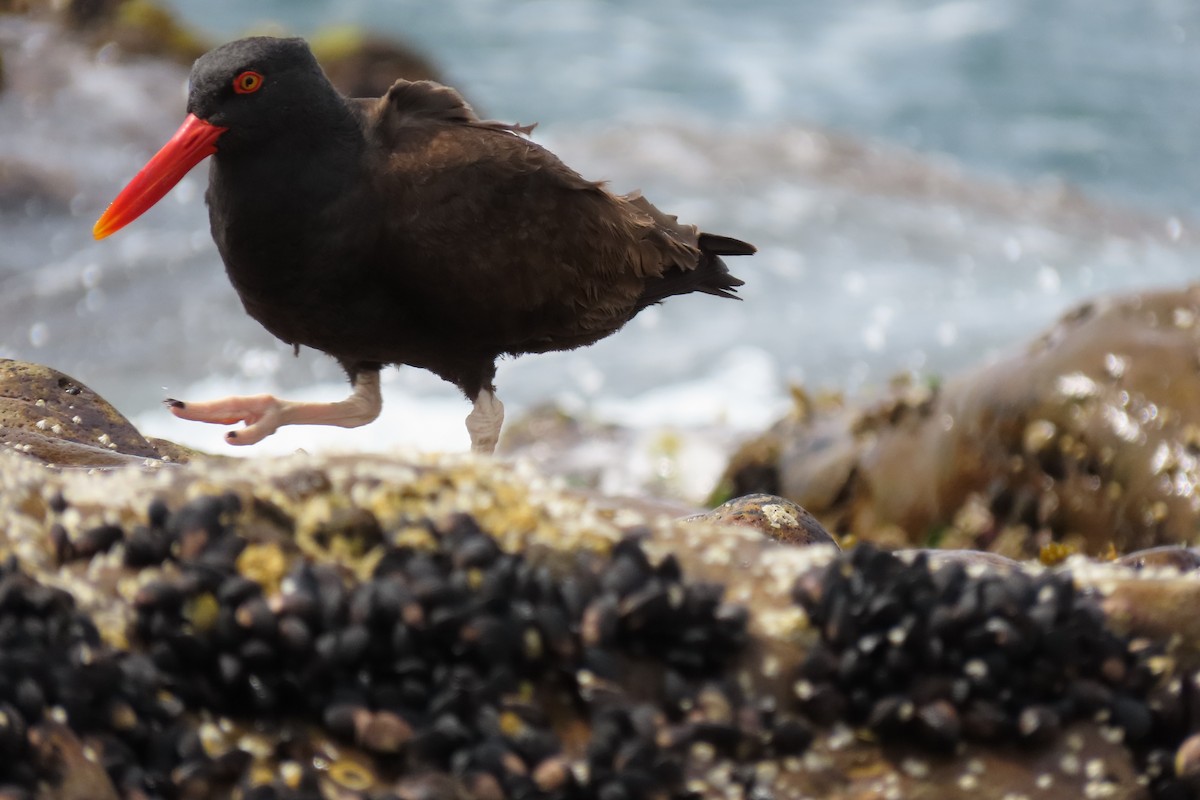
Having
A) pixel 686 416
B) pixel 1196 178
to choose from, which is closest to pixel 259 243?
pixel 686 416

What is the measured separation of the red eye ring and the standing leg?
1.41 metres

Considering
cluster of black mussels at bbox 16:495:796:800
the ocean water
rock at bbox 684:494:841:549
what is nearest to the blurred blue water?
the ocean water

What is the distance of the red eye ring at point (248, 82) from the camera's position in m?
4.40

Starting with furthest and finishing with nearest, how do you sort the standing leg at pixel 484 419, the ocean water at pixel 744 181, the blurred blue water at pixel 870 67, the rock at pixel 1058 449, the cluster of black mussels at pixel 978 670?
the blurred blue water at pixel 870 67
the ocean water at pixel 744 181
the rock at pixel 1058 449
the standing leg at pixel 484 419
the cluster of black mussels at pixel 978 670

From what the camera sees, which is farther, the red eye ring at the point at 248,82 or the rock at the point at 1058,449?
the rock at the point at 1058,449

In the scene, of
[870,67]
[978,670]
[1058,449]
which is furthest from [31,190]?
[870,67]

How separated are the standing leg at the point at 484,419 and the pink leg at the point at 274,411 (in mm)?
447

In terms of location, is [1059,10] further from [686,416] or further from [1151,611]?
[1151,611]

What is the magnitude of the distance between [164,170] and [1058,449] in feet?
13.4

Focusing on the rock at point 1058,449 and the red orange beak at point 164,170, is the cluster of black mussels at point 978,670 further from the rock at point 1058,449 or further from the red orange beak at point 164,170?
the rock at point 1058,449

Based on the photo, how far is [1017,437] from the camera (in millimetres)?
6523

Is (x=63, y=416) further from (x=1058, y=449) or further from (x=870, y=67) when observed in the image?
(x=870, y=67)

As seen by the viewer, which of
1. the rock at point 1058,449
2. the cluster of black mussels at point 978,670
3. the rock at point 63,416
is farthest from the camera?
the rock at point 1058,449

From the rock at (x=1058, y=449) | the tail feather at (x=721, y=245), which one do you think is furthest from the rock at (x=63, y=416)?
the rock at (x=1058, y=449)
